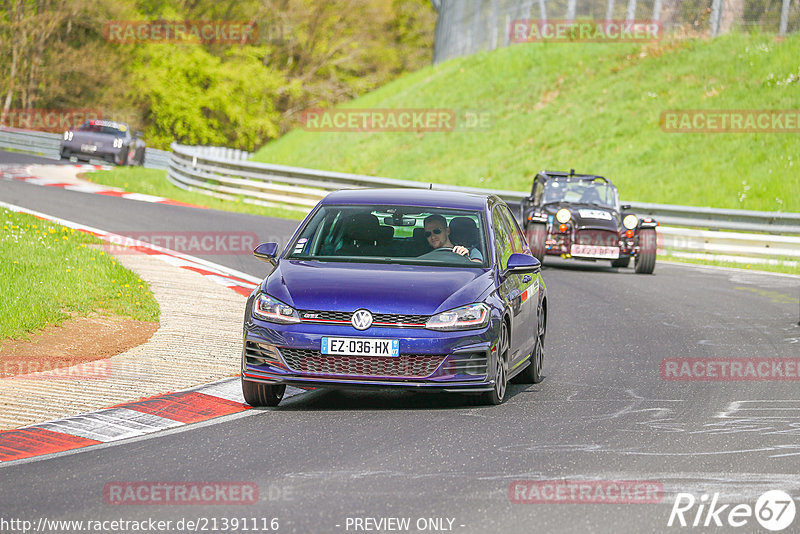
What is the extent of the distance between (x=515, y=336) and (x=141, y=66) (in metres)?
55.8

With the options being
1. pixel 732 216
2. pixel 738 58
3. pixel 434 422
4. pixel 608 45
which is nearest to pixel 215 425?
pixel 434 422

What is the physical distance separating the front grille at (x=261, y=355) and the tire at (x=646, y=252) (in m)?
12.6

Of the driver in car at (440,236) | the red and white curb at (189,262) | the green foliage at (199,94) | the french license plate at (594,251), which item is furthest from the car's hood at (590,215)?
the green foliage at (199,94)

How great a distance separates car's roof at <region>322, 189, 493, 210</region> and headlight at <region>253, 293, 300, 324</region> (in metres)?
1.42

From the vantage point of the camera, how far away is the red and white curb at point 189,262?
15.5 metres

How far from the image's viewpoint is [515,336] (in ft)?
29.9

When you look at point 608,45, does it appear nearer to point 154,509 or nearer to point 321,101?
point 321,101

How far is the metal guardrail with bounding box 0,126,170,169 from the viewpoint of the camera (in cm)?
4562
